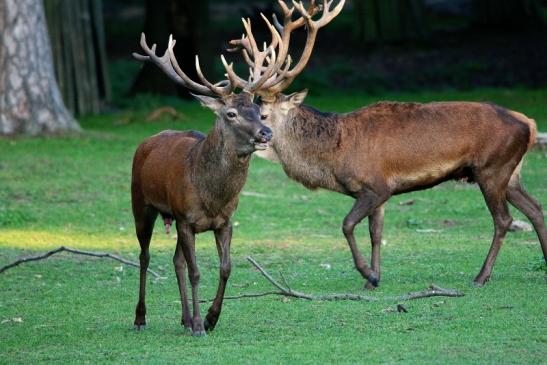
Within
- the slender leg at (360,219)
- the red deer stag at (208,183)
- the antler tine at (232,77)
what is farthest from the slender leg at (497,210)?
the red deer stag at (208,183)

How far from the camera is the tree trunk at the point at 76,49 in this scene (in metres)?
20.7

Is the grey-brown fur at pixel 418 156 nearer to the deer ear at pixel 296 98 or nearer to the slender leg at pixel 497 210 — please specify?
the slender leg at pixel 497 210

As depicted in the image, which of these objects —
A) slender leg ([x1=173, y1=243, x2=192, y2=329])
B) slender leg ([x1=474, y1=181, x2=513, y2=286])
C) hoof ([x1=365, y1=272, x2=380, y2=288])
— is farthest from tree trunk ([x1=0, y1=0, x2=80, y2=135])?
slender leg ([x1=173, y1=243, x2=192, y2=329])

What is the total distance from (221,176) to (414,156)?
249 cm

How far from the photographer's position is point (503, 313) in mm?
8922

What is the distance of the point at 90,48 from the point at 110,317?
1226 cm

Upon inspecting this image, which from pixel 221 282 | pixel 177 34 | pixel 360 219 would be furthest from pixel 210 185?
pixel 177 34

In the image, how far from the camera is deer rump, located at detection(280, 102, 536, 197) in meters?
10.6

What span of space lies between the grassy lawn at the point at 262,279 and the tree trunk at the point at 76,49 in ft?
7.05

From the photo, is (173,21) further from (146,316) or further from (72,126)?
(146,316)

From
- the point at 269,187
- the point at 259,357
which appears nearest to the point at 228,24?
the point at 269,187

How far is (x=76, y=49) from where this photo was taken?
2095 centimetres

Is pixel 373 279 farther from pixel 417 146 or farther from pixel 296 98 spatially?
pixel 296 98

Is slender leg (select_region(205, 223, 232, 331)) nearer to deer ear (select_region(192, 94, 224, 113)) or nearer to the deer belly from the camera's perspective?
deer ear (select_region(192, 94, 224, 113))
